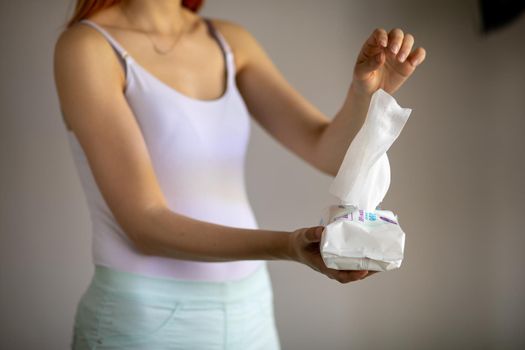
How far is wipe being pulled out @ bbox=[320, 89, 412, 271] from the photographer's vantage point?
65 cm

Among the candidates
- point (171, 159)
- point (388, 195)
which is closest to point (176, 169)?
point (171, 159)

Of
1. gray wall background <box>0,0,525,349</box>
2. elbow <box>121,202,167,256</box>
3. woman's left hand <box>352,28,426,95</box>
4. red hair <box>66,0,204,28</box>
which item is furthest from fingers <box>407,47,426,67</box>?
gray wall background <box>0,0,525,349</box>

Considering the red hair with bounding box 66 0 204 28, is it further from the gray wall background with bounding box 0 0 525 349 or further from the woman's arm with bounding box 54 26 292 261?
the gray wall background with bounding box 0 0 525 349

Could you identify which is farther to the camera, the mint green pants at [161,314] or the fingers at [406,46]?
the mint green pants at [161,314]

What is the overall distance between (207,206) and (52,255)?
21.7 inches

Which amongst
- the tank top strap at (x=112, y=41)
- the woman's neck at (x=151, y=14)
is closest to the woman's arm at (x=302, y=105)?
the woman's neck at (x=151, y=14)

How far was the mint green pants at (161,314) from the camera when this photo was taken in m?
0.91

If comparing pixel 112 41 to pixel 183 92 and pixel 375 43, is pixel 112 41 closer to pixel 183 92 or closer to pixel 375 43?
pixel 183 92

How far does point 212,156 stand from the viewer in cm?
97

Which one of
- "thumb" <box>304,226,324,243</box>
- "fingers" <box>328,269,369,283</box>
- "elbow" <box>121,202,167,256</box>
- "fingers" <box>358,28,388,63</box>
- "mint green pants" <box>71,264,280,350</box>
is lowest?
"mint green pants" <box>71,264,280,350</box>

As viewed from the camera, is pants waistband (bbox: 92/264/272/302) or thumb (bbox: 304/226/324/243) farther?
pants waistband (bbox: 92/264/272/302)

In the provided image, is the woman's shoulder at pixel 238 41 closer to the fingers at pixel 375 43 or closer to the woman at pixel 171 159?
the woman at pixel 171 159

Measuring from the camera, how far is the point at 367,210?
0.70 metres

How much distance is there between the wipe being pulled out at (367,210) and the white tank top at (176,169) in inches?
10.9
